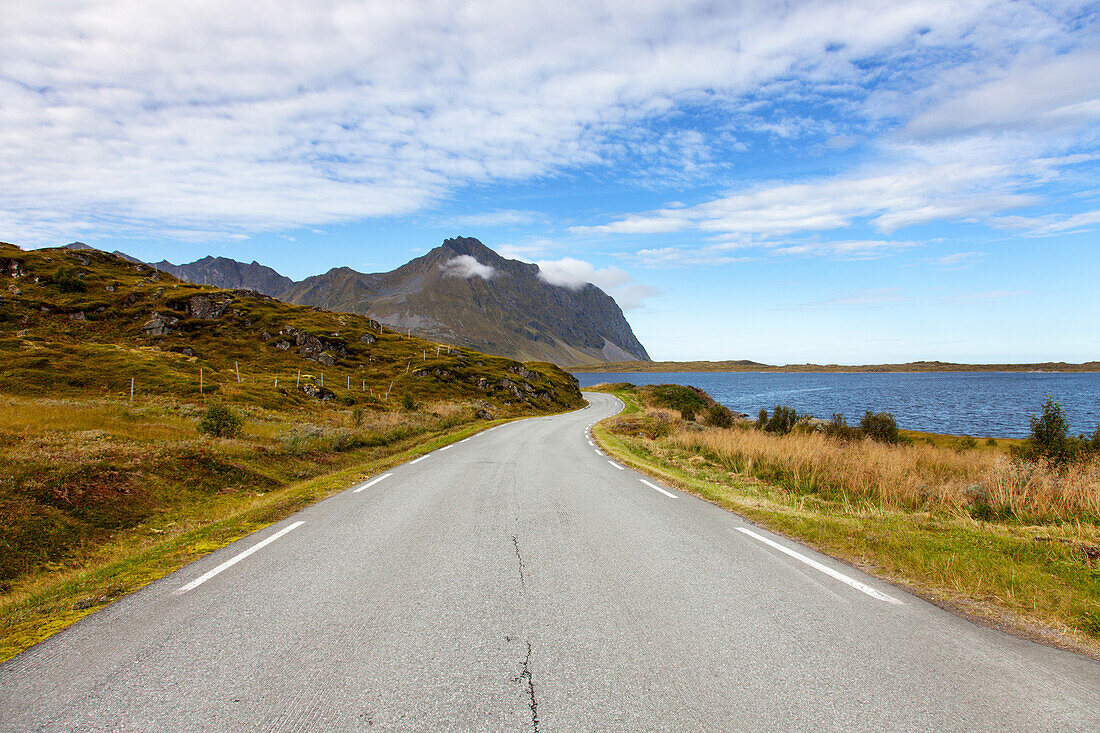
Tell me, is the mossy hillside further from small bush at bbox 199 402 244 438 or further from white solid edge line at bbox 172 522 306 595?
white solid edge line at bbox 172 522 306 595

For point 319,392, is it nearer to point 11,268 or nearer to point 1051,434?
point 1051,434

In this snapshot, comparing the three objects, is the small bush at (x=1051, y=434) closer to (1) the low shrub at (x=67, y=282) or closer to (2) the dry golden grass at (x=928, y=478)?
(2) the dry golden grass at (x=928, y=478)

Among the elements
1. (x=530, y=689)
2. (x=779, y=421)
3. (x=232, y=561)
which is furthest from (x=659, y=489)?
(x=779, y=421)

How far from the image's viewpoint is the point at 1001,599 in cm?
467

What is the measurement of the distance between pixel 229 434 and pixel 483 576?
14358mm

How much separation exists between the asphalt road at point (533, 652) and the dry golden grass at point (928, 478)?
200 inches

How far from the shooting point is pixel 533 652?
364cm

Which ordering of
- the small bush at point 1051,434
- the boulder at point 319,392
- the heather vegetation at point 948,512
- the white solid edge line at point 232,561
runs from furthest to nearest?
the boulder at point 319,392 < the small bush at point 1051,434 < the white solid edge line at point 232,561 < the heather vegetation at point 948,512

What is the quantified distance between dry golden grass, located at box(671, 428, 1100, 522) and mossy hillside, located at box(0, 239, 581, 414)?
3271cm

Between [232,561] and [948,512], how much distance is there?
10.9m

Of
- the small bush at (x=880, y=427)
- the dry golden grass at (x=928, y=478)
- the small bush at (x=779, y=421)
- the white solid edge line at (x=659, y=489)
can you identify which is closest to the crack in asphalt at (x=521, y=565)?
the white solid edge line at (x=659, y=489)

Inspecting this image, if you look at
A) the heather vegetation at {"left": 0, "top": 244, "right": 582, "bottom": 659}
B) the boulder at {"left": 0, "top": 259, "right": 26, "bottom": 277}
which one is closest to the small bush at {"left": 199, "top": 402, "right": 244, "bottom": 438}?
the heather vegetation at {"left": 0, "top": 244, "right": 582, "bottom": 659}

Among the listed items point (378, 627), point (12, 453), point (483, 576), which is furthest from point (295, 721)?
point (12, 453)

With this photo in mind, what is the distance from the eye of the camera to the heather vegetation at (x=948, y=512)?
15.8ft
